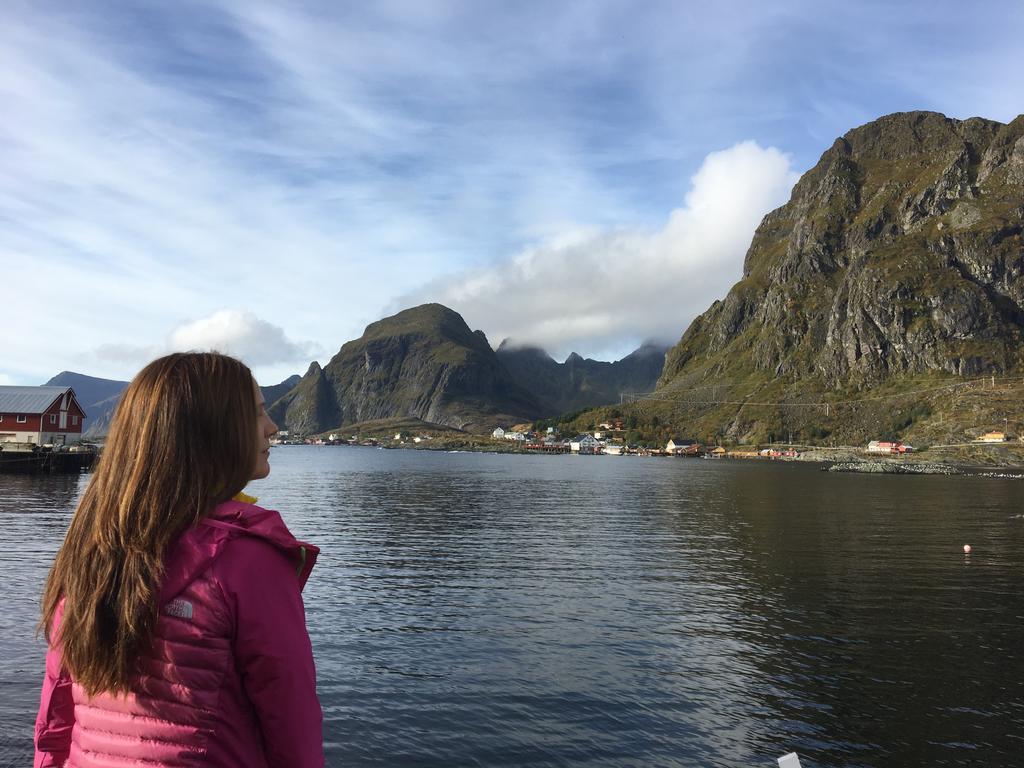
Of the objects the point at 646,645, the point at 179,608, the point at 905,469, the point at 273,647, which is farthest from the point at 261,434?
the point at 905,469

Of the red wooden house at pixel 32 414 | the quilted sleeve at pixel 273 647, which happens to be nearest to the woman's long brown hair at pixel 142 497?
the quilted sleeve at pixel 273 647

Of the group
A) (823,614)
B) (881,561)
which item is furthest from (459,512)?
(823,614)

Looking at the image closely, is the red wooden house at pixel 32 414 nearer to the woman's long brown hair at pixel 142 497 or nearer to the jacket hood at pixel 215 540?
the woman's long brown hair at pixel 142 497

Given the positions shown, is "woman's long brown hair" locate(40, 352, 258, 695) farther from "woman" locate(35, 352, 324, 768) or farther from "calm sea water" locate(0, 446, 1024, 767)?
"calm sea water" locate(0, 446, 1024, 767)

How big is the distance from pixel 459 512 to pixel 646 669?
3900 cm

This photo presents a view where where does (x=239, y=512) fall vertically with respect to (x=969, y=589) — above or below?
above

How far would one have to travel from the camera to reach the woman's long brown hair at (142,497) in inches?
129

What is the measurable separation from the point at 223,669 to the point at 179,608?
0.34 metres

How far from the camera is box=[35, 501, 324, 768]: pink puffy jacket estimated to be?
10.5 ft

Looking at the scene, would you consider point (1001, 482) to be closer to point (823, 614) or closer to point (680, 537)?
point (680, 537)

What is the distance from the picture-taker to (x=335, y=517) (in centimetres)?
5262

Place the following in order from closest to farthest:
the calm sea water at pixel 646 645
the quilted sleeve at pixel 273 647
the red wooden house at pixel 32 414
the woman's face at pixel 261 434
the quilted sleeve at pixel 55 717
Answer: the quilted sleeve at pixel 273 647 < the quilted sleeve at pixel 55 717 < the woman's face at pixel 261 434 < the calm sea water at pixel 646 645 < the red wooden house at pixel 32 414

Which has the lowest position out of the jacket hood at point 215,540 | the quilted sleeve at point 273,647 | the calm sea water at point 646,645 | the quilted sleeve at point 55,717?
the calm sea water at point 646,645

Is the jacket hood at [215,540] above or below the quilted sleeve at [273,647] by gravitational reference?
above
